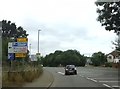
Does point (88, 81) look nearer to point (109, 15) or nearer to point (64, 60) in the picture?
point (109, 15)

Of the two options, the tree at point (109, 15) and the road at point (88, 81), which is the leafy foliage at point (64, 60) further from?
the tree at point (109, 15)

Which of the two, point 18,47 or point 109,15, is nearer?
point 18,47

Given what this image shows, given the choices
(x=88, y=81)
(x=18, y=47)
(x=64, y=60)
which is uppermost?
(x=64, y=60)

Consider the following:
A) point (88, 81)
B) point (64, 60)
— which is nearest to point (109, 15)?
point (88, 81)

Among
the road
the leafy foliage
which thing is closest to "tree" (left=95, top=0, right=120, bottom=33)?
the road

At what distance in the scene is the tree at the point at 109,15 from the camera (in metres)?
40.2

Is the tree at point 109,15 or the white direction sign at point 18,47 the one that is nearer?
the white direction sign at point 18,47

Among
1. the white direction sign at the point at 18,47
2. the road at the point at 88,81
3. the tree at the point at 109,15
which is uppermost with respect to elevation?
the tree at the point at 109,15

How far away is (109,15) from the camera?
138 ft

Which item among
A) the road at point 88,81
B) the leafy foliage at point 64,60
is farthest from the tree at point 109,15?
the leafy foliage at point 64,60

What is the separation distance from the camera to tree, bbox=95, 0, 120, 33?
40234mm

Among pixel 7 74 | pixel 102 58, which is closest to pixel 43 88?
pixel 7 74

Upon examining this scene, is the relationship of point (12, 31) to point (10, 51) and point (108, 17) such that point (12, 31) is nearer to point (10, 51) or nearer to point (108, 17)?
point (108, 17)

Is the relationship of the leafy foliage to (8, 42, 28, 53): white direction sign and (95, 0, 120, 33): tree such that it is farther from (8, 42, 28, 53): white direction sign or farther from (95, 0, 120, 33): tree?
(8, 42, 28, 53): white direction sign
